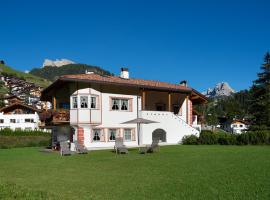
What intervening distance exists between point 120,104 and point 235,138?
9800mm

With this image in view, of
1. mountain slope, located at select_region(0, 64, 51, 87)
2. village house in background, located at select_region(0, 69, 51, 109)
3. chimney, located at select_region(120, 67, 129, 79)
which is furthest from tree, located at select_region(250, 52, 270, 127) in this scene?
mountain slope, located at select_region(0, 64, 51, 87)

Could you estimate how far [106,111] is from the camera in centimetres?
2875

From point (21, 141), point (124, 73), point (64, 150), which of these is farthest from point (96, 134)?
point (21, 141)

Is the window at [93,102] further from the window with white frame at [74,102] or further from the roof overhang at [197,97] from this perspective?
the roof overhang at [197,97]

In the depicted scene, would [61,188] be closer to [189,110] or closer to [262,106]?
[189,110]

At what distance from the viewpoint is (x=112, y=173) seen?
43.7ft

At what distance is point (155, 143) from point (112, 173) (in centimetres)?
987

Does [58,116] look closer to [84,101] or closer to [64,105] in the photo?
[84,101]

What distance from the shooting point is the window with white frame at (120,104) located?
2945 centimetres

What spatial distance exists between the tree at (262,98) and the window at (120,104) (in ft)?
67.1

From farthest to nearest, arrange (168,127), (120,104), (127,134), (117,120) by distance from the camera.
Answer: (168,127), (127,134), (120,104), (117,120)

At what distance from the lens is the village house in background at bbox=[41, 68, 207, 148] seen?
2750 centimetres

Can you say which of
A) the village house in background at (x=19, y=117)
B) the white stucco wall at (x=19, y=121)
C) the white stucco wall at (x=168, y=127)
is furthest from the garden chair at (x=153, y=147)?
the white stucco wall at (x=19, y=121)

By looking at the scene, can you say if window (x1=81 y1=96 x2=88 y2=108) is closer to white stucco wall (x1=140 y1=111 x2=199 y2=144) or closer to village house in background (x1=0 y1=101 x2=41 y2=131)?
white stucco wall (x1=140 y1=111 x2=199 y2=144)
